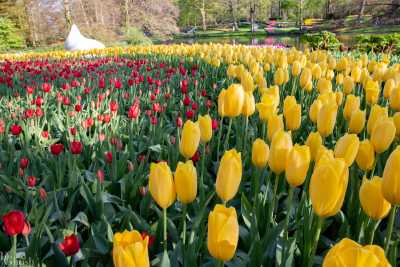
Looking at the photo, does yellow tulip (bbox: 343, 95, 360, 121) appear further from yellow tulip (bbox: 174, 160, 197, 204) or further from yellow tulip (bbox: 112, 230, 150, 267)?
yellow tulip (bbox: 112, 230, 150, 267)

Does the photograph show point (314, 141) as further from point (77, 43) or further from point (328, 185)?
point (77, 43)

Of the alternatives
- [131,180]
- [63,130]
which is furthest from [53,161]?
[63,130]

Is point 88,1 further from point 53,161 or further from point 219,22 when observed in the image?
point 219,22

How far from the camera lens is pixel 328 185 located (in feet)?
3.06

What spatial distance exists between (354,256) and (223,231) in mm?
278

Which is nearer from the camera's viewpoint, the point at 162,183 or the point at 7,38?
the point at 162,183

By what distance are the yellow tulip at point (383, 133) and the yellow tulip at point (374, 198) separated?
1.35 feet

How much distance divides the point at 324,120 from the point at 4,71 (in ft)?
18.5

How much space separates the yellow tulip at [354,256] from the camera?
64cm

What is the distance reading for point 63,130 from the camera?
296 cm

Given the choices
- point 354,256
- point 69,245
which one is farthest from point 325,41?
point 354,256

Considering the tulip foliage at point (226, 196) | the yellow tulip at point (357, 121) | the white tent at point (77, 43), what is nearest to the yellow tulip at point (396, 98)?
the tulip foliage at point (226, 196)

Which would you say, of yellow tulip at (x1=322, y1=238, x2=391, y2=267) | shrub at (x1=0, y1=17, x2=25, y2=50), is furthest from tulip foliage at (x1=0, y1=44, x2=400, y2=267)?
shrub at (x1=0, y1=17, x2=25, y2=50)

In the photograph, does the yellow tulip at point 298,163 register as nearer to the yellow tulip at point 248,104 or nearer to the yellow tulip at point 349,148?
the yellow tulip at point 349,148
